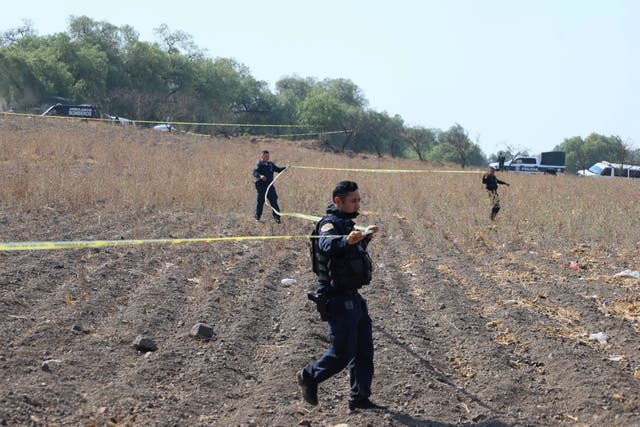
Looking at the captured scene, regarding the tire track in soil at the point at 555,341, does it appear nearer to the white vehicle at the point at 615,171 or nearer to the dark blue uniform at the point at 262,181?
the dark blue uniform at the point at 262,181

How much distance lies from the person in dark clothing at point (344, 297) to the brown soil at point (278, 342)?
23 cm

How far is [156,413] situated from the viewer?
5109 mm

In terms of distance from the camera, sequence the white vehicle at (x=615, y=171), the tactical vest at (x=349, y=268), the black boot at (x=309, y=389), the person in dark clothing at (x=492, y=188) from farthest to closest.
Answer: the white vehicle at (x=615, y=171) → the person in dark clothing at (x=492, y=188) → the black boot at (x=309, y=389) → the tactical vest at (x=349, y=268)

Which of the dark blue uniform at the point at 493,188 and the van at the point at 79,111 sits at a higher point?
the van at the point at 79,111

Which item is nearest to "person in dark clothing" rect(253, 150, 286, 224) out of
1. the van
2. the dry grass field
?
the dry grass field

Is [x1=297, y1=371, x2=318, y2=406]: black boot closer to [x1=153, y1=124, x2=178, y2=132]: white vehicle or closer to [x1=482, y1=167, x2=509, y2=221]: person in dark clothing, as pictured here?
[x1=482, y1=167, x2=509, y2=221]: person in dark clothing

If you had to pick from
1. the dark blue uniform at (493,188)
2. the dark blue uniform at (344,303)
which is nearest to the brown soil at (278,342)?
the dark blue uniform at (344,303)

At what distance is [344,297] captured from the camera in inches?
202

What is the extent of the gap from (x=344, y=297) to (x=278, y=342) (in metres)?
2.01

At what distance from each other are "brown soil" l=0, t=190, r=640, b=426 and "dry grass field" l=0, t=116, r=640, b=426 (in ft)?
0.07

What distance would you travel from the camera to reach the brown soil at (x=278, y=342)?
5.29m

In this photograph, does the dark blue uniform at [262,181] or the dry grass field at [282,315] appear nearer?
the dry grass field at [282,315]

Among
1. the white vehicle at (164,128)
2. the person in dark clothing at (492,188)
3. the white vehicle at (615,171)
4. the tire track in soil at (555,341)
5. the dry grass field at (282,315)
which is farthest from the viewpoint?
the white vehicle at (615,171)

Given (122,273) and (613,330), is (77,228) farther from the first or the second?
(613,330)
